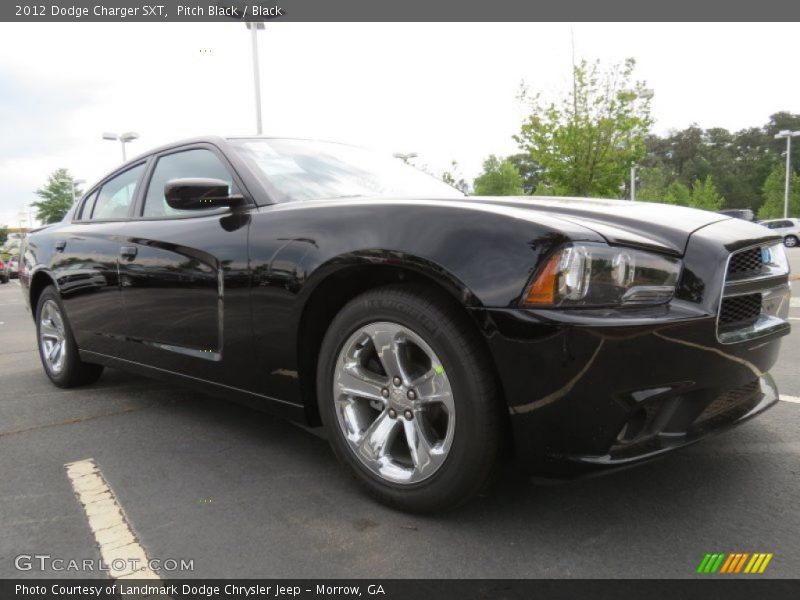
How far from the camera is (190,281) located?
2.85 m

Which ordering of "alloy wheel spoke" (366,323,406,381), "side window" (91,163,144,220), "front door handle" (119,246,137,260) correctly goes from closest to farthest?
"alloy wheel spoke" (366,323,406,381)
"front door handle" (119,246,137,260)
"side window" (91,163,144,220)

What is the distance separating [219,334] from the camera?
9.02 feet

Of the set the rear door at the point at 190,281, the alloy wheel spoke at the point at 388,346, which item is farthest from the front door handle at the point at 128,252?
the alloy wheel spoke at the point at 388,346

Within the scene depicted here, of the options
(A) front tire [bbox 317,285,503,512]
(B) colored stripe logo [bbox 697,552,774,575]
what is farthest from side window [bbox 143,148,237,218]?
→ (B) colored stripe logo [bbox 697,552,774,575]

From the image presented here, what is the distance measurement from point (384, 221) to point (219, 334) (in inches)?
41.0

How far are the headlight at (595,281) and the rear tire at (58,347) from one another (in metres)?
3.45

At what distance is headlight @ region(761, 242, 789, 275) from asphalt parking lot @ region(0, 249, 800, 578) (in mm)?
777

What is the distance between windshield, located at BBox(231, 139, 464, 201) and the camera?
112 inches

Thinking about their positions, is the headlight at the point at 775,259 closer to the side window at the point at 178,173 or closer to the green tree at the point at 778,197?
the side window at the point at 178,173

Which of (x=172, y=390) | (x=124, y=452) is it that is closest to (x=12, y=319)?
(x=172, y=390)

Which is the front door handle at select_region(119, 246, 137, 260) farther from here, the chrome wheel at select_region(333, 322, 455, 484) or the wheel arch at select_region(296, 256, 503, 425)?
the chrome wheel at select_region(333, 322, 455, 484)

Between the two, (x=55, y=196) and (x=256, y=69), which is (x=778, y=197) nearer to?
(x=256, y=69)

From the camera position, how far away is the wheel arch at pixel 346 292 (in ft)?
6.39

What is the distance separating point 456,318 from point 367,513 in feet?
2.64
